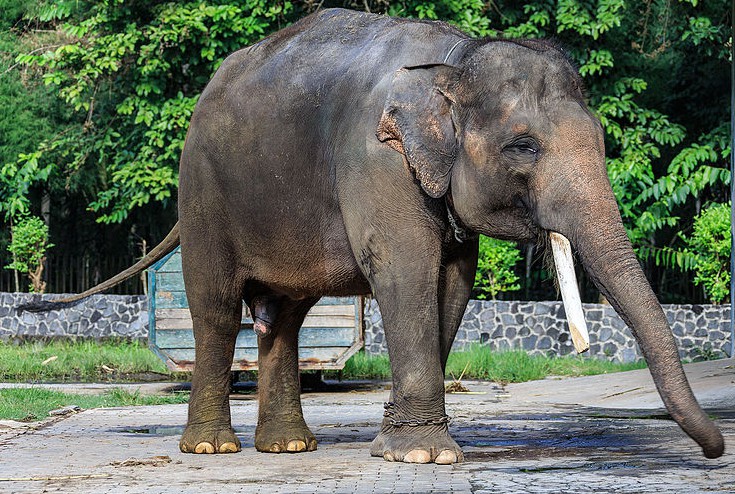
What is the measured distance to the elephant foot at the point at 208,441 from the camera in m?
7.92

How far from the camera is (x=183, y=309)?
14.2 meters

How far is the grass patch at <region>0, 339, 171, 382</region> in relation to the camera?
16.9 metres

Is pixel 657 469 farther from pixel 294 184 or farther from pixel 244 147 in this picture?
pixel 244 147

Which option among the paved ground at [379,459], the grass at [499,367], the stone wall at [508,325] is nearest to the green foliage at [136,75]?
the stone wall at [508,325]

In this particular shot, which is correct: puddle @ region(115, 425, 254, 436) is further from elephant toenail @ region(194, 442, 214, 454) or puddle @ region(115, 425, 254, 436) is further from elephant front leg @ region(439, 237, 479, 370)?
elephant front leg @ region(439, 237, 479, 370)

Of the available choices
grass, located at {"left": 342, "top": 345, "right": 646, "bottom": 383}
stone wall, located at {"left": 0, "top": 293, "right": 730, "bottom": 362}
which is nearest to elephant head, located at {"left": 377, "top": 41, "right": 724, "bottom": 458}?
grass, located at {"left": 342, "top": 345, "right": 646, "bottom": 383}

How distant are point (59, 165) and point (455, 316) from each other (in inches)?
671

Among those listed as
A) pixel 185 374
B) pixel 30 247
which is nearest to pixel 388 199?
pixel 185 374

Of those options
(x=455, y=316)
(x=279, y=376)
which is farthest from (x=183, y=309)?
(x=455, y=316)

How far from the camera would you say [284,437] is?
798 centimetres

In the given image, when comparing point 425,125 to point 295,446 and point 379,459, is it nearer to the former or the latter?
point 379,459

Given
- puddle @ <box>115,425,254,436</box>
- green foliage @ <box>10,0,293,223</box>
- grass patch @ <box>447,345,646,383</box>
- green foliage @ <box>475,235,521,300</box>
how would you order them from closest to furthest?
puddle @ <box>115,425,254,436</box>, grass patch @ <box>447,345,646,383</box>, green foliage @ <box>10,0,293,223</box>, green foliage @ <box>475,235,521,300</box>

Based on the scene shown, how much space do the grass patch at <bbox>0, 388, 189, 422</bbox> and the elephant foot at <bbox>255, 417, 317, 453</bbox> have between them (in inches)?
140

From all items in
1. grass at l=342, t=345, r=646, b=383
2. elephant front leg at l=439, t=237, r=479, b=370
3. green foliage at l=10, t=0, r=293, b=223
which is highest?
green foliage at l=10, t=0, r=293, b=223
